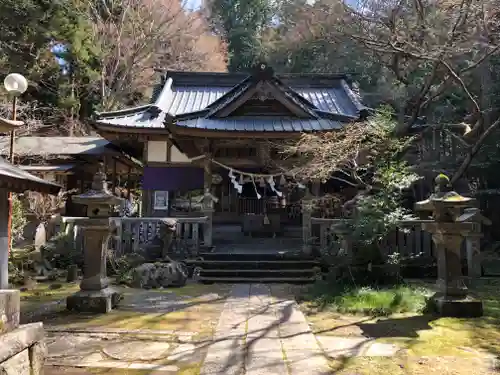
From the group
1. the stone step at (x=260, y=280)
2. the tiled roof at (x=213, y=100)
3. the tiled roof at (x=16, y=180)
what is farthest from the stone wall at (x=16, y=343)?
the tiled roof at (x=213, y=100)

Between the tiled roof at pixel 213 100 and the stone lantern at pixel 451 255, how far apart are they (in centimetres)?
603

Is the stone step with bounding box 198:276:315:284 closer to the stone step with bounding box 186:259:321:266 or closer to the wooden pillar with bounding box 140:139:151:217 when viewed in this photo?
the stone step with bounding box 186:259:321:266

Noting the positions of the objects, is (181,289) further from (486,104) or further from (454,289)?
(486,104)

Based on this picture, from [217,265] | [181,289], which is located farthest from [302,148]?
[181,289]

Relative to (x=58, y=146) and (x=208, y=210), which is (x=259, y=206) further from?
(x=58, y=146)

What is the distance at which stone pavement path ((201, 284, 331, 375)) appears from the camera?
3957 mm

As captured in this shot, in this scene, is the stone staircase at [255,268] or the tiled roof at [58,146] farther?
the tiled roof at [58,146]

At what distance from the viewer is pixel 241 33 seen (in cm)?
3081

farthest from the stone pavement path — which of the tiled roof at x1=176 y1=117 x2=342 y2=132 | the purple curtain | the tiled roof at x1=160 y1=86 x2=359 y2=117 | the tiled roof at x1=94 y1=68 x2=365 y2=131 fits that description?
the tiled roof at x1=160 y1=86 x2=359 y2=117

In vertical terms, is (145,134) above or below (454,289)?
above

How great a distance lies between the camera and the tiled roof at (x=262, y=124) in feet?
38.2

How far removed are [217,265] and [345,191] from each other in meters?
6.53

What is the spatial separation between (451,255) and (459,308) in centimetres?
83

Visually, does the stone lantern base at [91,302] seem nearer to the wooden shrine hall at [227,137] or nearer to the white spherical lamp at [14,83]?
the white spherical lamp at [14,83]
